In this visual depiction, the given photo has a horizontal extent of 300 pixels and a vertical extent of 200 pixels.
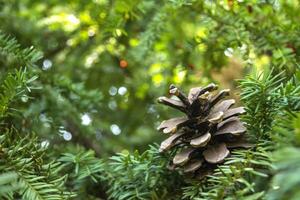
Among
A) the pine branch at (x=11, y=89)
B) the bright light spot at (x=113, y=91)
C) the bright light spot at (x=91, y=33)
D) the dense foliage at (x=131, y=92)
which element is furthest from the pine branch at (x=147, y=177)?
the bright light spot at (x=91, y=33)

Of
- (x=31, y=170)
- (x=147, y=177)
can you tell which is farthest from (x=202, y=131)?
(x=31, y=170)

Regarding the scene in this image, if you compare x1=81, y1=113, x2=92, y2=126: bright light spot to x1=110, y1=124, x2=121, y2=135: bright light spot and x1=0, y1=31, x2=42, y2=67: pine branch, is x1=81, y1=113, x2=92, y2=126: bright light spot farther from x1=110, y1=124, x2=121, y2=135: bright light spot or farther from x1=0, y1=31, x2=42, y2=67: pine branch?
x1=0, y1=31, x2=42, y2=67: pine branch

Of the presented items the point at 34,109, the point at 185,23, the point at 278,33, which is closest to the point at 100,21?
the point at 34,109

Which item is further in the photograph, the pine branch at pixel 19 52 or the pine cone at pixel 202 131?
the pine branch at pixel 19 52

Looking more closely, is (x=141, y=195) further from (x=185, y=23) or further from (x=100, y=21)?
(x=185, y=23)

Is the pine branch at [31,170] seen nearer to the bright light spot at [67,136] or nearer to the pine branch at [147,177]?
the pine branch at [147,177]

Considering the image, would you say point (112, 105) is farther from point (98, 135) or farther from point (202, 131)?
point (202, 131)
